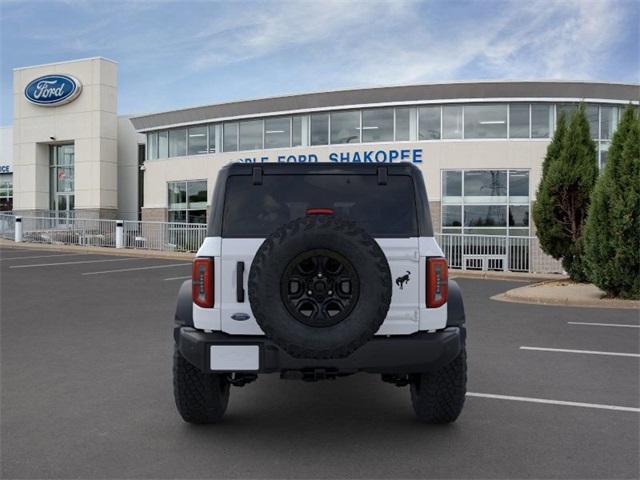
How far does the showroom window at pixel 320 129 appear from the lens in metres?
27.6

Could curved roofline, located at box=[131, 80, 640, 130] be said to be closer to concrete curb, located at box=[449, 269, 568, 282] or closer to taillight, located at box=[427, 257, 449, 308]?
concrete curb, located at box=[449, 269, 568, 282]

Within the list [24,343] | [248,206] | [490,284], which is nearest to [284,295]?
[248,206]

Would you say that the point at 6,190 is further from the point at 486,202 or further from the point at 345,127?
the point at 486,202

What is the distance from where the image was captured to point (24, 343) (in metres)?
7.57

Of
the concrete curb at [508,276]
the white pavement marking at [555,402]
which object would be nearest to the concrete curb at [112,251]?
the concrete curb at [508,276]

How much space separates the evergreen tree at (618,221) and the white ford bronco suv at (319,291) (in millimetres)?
8846

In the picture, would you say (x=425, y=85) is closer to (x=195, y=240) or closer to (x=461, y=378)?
(x=195, y=240)

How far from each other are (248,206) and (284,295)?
83 centimetres

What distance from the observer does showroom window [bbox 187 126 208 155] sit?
102 feet

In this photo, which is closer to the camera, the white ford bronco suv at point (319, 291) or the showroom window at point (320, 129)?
the white ford bronco suv at point (319, 291)

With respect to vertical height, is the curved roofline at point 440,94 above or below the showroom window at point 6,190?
above

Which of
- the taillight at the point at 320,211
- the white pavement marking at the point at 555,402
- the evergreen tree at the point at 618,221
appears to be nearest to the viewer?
Result: the taillight at the point at 320,211

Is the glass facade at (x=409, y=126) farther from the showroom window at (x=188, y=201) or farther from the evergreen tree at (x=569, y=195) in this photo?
the evergreen tree at (x=569, y=195)

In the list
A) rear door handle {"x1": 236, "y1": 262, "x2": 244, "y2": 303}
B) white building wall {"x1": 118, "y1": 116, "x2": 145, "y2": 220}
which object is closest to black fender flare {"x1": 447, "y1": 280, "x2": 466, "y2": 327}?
rear door handle {"x1": 236, "y1": 262, "x2": 244, "y2": 303}
